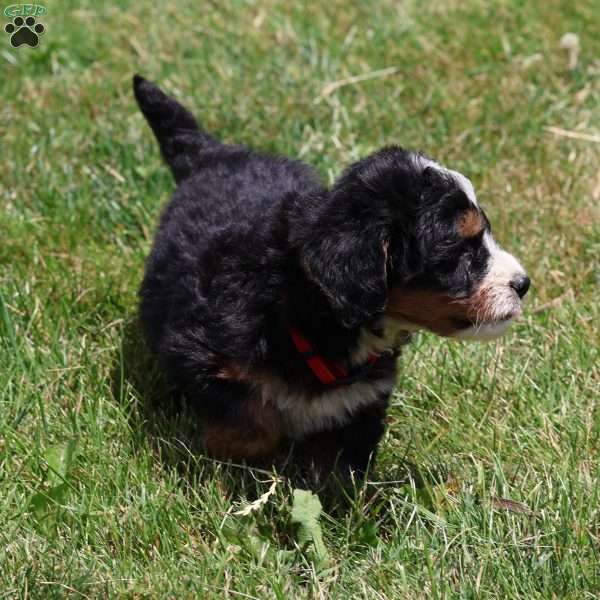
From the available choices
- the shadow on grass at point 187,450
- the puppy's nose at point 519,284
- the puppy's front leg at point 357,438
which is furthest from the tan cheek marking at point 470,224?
the shadow on grass at point 187,450

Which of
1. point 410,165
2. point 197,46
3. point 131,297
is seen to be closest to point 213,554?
point 410,165

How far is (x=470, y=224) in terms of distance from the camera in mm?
3021

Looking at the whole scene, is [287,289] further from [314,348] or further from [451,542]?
[451,542]

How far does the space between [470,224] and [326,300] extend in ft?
1.57

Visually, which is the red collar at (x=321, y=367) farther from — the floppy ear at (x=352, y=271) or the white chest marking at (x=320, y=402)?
the floppy ear at (x=352, y=271)

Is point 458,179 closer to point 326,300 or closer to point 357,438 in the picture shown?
point 326,300

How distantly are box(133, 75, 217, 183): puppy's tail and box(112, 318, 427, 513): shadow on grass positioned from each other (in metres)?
0.76

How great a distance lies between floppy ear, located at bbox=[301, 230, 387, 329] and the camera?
9.41ft

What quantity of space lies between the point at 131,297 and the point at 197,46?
2398 mm

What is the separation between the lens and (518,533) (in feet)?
9.56

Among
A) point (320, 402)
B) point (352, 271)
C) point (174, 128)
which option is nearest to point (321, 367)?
point (320, 402)

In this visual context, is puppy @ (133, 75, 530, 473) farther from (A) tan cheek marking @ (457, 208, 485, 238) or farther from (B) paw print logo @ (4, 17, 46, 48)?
(B) paw print logo @ (4, 17, 46, 48)

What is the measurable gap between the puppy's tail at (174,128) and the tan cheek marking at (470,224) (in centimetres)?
→ 139

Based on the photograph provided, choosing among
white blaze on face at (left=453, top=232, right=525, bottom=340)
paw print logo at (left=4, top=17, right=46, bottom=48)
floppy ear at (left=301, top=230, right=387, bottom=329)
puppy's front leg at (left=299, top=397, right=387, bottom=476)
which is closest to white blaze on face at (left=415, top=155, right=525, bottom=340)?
white blaze on face at (left=453, top=232, right=525, bottom=340)
